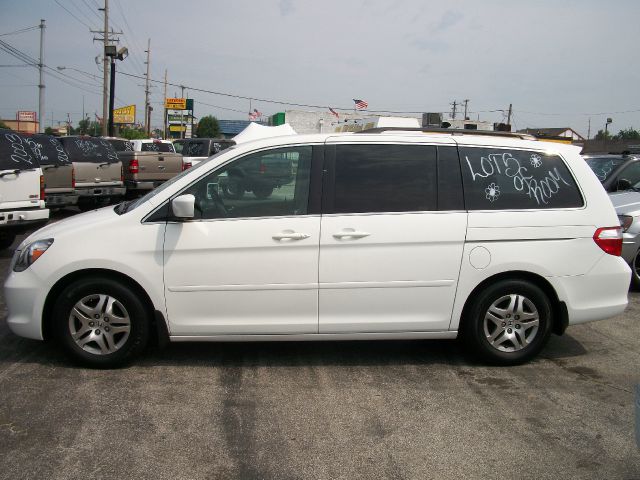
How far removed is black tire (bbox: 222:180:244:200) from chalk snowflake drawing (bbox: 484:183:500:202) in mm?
1934

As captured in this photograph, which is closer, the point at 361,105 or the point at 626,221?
the point at 626,221

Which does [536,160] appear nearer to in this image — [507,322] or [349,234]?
[507,322]

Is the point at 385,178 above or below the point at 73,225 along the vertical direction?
above

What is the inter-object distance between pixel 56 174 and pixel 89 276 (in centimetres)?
824

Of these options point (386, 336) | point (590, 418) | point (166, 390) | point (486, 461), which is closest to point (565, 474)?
point (486, 461)

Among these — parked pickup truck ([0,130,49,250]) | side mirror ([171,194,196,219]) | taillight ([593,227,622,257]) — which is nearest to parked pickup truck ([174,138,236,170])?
parked pickup truck ([0,130,49,250])

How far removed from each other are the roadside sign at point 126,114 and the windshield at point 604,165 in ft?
310

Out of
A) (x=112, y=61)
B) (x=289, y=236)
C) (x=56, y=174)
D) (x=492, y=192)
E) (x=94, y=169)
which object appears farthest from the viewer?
(x=112, y=61)

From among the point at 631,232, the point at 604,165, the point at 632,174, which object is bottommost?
Answer: the point at 631,232

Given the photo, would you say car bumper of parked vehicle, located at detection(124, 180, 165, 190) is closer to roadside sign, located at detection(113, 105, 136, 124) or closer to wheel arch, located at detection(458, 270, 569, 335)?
wheel arch, located at detection(458, 270, 569, 335)

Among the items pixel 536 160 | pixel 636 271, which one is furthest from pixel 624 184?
pixel 536 160

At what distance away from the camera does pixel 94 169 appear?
1359 cm

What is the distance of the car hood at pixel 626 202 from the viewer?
7598 millimetres

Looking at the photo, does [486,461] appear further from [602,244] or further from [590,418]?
[602,244]
